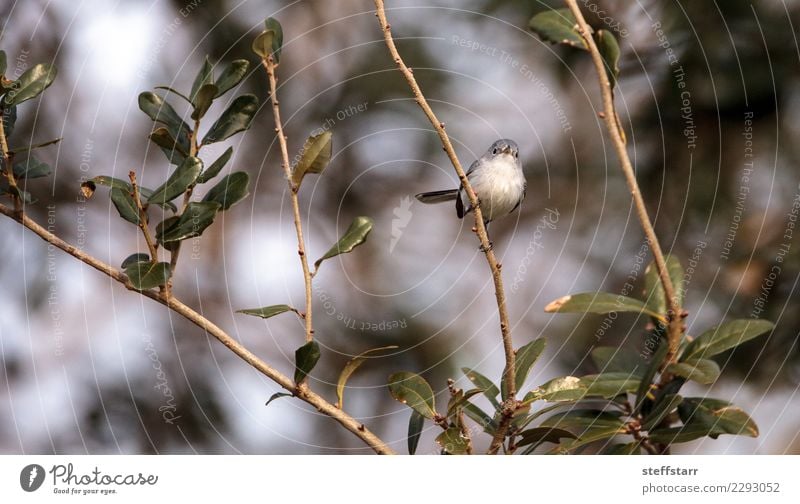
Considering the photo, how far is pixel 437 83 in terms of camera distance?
171 cm

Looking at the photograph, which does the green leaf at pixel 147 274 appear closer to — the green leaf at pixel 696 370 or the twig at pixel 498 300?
the twig at pixel 498 300

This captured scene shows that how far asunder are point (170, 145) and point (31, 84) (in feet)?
0.56

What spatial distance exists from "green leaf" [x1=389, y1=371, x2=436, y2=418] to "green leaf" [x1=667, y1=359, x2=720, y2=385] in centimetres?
21

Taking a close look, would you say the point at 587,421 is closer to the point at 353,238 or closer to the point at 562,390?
the point at 562,390

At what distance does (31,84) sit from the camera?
86 cm

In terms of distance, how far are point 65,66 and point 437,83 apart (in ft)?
2.48

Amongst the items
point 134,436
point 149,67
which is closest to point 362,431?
point 134,436

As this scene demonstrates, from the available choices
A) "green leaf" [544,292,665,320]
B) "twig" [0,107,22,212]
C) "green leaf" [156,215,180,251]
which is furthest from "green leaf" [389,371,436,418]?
"twig" [0,107,22,212]

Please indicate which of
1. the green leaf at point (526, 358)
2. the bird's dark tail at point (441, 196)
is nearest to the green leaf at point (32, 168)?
the green leaf at point (526, 358)

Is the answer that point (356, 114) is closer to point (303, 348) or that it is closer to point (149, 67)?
point (149, 67)

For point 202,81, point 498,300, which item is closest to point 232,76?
point 202,81

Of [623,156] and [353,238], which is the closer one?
[623,156]

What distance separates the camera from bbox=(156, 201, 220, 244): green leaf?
76 centimetres

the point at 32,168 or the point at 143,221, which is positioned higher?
the point at 32,168
